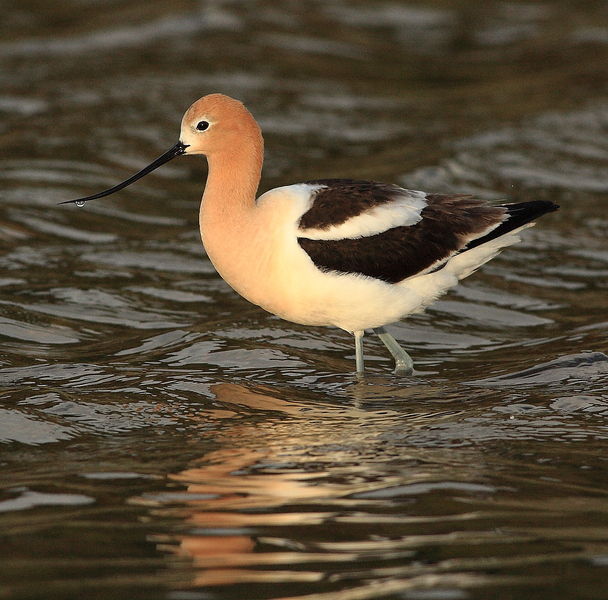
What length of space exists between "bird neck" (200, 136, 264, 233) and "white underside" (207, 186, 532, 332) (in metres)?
0.13

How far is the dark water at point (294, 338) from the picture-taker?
5.58 metres

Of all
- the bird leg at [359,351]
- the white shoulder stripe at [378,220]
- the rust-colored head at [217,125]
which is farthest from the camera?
the bird leg at [359,351]

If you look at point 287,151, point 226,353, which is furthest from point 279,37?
point 226,353

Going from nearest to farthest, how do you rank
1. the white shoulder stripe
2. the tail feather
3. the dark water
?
the dark water → the white shoulder stripe → the tail feather

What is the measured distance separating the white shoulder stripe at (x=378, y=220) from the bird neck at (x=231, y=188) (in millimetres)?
479

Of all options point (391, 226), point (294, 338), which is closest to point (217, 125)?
point (391, 226)

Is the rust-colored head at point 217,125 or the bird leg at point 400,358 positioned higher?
the rust-colored head at point 217,125

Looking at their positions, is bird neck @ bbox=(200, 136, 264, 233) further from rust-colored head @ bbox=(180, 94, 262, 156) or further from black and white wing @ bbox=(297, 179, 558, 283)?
black and white wing @ bbox=(297, 179, 558, 283)

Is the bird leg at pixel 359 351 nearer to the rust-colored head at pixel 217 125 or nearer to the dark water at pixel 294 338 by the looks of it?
the dark water at pixel 294 338

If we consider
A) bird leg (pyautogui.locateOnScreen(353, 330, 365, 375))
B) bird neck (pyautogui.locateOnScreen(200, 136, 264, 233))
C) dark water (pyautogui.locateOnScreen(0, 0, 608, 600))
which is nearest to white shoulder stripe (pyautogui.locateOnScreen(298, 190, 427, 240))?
bird neck (pyautogui.locateOnScreen(200, 136, 264, 233))

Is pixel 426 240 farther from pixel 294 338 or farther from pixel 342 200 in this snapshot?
pixel 294 338

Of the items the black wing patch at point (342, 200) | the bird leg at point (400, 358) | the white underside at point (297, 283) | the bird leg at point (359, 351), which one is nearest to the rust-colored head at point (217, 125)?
the white underside at point (297, 283)

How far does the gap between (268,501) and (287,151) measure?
9.50 m

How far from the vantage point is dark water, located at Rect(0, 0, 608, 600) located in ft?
18.3
